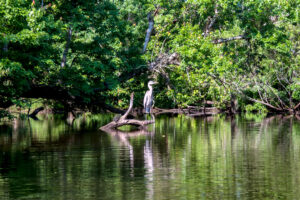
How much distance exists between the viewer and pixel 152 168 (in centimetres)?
1475

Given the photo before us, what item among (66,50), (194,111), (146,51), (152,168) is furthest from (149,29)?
(152,168)

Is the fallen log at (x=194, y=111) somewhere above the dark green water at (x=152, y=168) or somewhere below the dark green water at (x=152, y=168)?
above

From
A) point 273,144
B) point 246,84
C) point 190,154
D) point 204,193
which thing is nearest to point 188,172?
point 204,193

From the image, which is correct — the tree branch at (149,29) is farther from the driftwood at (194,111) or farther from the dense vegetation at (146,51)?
the driftwood at (194,111)

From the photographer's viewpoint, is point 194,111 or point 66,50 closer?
point 66,50

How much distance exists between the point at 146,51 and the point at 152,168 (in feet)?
86.2

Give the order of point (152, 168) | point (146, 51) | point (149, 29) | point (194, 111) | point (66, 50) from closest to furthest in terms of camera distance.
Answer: point (152, 168)
point (66, 50)
point (146, 51)
point (149, 29)
point (194, 111)

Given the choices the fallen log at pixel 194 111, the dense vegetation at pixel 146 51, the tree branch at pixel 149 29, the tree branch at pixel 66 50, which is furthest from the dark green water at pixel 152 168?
the fallen log at pixel 194 111

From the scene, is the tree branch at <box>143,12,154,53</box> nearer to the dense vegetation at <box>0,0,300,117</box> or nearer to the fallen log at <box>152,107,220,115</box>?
the dense vegetation at <box>0,0,300,117</box>

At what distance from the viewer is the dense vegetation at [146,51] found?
23.2m

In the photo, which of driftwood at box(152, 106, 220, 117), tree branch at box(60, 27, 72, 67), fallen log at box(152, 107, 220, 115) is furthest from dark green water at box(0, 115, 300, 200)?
fallen log at box(152, 107, 220, 115)

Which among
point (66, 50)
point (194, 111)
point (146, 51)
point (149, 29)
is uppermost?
point (149, 29)

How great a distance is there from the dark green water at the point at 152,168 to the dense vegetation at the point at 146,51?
4.27 m

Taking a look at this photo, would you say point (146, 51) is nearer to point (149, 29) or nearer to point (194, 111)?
point (149, 29)
